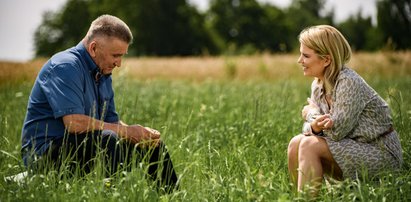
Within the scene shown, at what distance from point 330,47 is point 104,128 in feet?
5.43

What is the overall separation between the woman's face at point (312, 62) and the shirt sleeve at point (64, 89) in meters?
1.58

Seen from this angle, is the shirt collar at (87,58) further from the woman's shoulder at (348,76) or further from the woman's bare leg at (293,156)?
the woman's shoulder at (348,76)

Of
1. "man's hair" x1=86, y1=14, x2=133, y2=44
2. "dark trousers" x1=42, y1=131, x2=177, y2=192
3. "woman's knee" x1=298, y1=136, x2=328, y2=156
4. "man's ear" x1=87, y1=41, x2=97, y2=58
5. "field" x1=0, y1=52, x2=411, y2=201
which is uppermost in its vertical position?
"man's hair" x1=86, y1=14, x2=133, y2=44

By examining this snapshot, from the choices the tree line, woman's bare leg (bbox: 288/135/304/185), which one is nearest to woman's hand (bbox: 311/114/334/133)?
woman's bare leg (bbox: 288/135/304/185)

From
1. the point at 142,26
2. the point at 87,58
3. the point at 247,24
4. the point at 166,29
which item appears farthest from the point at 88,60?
the point at 247,24

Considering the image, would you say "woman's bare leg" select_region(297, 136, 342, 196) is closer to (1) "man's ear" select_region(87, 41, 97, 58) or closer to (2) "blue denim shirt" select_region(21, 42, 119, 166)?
(2) "blue denim shirt" select_region(21, 42, 119, 166)

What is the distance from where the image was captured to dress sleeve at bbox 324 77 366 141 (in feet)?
10.4

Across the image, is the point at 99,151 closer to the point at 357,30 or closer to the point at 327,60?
the point at 327,60

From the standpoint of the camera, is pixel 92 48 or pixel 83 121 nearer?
pixel 83 121

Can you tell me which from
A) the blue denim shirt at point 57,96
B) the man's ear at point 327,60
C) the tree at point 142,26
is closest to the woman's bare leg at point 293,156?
the man's ear at point 327,60

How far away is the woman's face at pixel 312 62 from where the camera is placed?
342cm

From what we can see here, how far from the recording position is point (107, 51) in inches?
143

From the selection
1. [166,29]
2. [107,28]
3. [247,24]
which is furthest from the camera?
[247,24]

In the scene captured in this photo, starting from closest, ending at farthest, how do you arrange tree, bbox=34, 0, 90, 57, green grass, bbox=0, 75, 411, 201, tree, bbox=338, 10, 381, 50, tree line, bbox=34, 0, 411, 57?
green grass, bbox=0, 75, 411, 201, tree line, bbox=34, 0, 411, 57, tree, bbox=34, 0, 90, 57, tree, bbox=338, 10, 381, 50
